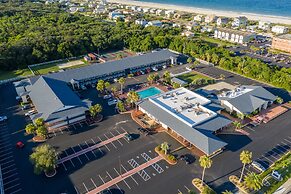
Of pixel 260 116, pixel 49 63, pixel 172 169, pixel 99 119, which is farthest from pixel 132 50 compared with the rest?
pixel 172 169

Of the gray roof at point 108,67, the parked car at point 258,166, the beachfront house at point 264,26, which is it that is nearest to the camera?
the parked car at point 258,166

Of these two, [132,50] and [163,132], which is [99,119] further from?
[132,50]

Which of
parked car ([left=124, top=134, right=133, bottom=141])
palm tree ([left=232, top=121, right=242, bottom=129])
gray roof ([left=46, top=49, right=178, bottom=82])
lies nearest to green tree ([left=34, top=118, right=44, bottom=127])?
parked car ([left=124, top=134, right=133, bottom=141])

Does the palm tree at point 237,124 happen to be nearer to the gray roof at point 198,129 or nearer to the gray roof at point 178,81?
the gray roof at point 198,129

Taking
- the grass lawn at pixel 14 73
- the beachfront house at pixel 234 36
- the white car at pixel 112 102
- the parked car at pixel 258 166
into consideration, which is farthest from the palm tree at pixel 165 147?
the beachfront house at pixel 234 36

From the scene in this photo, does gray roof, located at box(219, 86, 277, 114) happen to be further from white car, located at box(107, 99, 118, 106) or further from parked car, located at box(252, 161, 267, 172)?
white car, located at box(107, 99, 118, 106)

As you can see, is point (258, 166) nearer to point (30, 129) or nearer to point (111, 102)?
point (111, 102)
